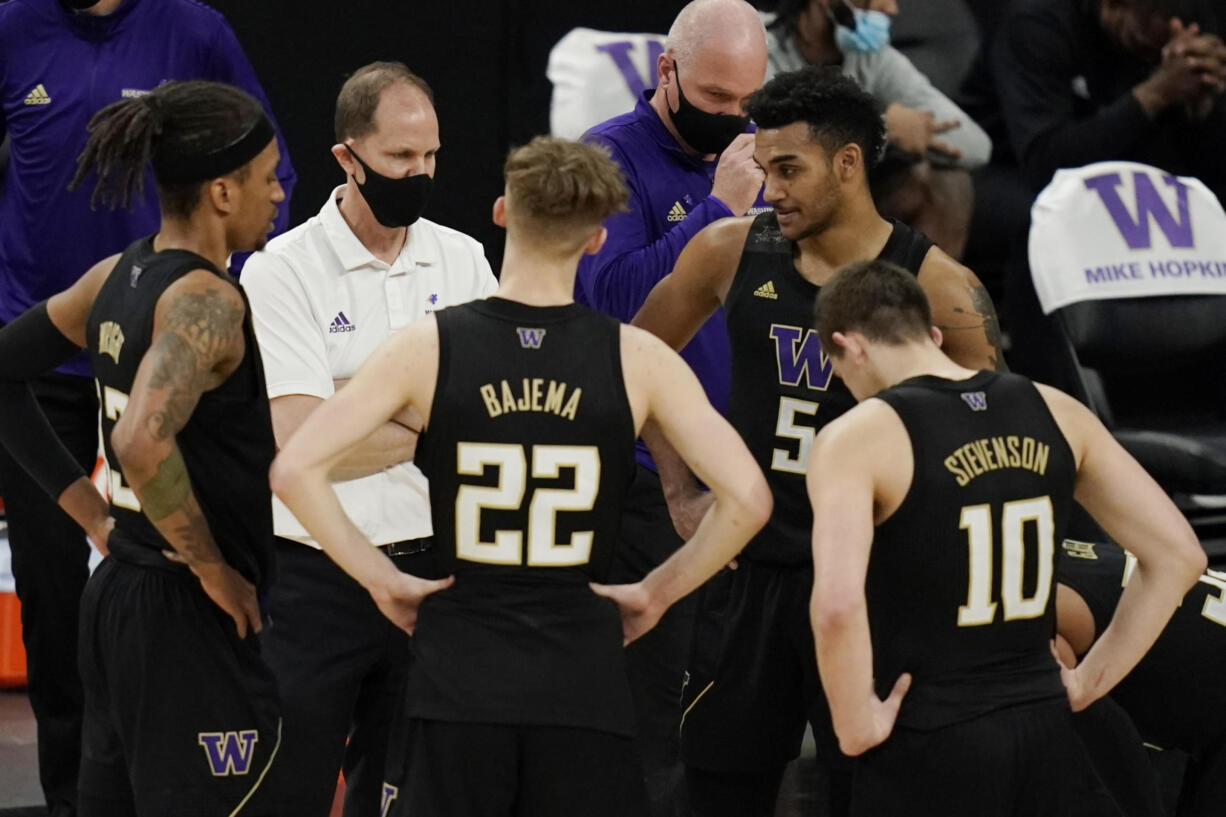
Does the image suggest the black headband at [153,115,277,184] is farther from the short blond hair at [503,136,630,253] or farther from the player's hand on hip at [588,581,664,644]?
the player's hand on hip at [588,581,664,644]

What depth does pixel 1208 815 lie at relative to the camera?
459 centimetres

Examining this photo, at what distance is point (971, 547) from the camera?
11.6 feet

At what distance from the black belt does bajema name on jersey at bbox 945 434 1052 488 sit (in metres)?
1.38

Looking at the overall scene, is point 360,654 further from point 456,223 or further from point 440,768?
point 456,223

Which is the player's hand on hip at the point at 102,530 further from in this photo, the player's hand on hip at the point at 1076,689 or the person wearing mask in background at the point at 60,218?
the player's hand on hip at the point at 1076,689

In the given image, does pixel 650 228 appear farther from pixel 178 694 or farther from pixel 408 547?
pixel 178 694

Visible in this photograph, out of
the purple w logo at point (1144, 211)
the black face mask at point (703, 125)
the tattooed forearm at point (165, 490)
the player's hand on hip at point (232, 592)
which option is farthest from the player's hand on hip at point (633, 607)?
the purple w logo at point (1144, 211)

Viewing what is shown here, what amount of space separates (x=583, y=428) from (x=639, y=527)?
4.68ft

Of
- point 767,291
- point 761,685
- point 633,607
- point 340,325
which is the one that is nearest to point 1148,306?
point 767,291

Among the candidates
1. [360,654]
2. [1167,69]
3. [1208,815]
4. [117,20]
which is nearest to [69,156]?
[117,20]

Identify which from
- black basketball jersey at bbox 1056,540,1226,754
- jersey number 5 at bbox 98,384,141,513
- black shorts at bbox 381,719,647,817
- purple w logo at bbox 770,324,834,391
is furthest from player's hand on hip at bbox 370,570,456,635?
black basketball jersey at bbox 1056,540,1226,754

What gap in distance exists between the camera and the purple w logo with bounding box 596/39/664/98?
7.16 m

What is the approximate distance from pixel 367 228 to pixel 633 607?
132cm

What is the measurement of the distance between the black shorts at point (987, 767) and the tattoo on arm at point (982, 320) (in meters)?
0.90
